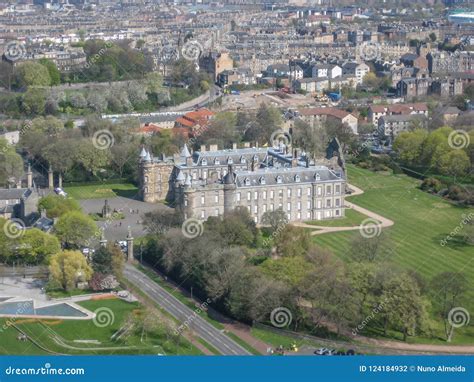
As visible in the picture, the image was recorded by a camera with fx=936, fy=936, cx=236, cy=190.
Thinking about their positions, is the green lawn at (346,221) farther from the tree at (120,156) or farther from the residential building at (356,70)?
the residential building at (356,70)

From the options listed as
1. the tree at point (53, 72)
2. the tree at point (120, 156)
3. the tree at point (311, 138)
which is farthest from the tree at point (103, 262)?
the tree at point (53, 72)

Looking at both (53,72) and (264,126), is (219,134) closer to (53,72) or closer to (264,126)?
(264,126)

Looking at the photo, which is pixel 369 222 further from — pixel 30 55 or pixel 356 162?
pixel 30 55

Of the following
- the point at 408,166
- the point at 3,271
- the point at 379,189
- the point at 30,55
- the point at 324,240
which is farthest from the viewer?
the point at 30,55

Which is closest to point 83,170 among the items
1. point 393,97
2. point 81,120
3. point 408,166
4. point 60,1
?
point 81,120

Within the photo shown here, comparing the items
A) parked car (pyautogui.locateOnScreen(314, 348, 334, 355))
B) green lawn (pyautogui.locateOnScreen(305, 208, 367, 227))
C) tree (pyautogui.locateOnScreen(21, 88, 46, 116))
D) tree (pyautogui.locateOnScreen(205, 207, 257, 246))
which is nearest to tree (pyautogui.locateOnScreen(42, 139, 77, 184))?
green lawn (pyautogui.locateOnScreen(305, 208, 367, 227))

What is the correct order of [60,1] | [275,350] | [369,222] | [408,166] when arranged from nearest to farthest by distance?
[275,350] < [369,222] < [408,166] < [60,1]
